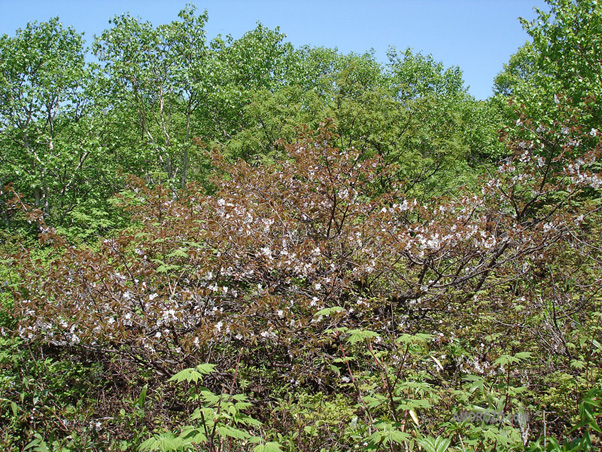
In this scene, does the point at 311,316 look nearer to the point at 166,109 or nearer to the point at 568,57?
the point at 568,57

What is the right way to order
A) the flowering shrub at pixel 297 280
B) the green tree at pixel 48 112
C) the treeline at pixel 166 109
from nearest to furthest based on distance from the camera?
the flowering shrub at pixel 297 280
the treeline at pixel 166 109
the green tree at pixel 48 112

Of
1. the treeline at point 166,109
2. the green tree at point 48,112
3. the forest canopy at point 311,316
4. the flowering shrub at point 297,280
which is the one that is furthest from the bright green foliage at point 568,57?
the green tree at point 48,112

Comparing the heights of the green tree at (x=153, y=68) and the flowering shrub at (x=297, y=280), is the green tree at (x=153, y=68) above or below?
above

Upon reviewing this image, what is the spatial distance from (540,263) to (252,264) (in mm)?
3848

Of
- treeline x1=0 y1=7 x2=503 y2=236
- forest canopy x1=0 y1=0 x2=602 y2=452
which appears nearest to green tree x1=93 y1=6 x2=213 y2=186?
treeline x1=0 y1=7 x2=503 y2=236

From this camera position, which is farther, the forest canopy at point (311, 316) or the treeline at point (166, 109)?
the treeline at point (166, 109)

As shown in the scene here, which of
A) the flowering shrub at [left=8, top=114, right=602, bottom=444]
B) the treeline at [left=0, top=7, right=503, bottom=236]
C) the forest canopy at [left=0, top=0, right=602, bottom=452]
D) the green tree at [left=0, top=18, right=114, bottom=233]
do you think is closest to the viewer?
the forest canopy at [left=0, top=0, right=602, bottom=452]

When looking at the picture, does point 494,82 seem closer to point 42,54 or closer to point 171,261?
point 42,54

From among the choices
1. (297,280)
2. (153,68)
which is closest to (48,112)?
(153,68)

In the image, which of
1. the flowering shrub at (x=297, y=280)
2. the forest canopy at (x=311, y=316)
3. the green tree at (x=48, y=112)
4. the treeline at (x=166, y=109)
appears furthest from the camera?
the green tree at (x=48, y=112)

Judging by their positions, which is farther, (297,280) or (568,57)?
(568,57)

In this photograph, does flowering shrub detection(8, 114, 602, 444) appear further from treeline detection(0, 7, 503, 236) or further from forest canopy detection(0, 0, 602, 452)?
treeline detection(0, 7, 503, 236)

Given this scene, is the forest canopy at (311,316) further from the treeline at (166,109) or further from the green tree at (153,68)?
the green tree at (153,68)

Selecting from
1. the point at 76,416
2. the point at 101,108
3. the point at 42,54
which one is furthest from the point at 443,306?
the point at 42,54
